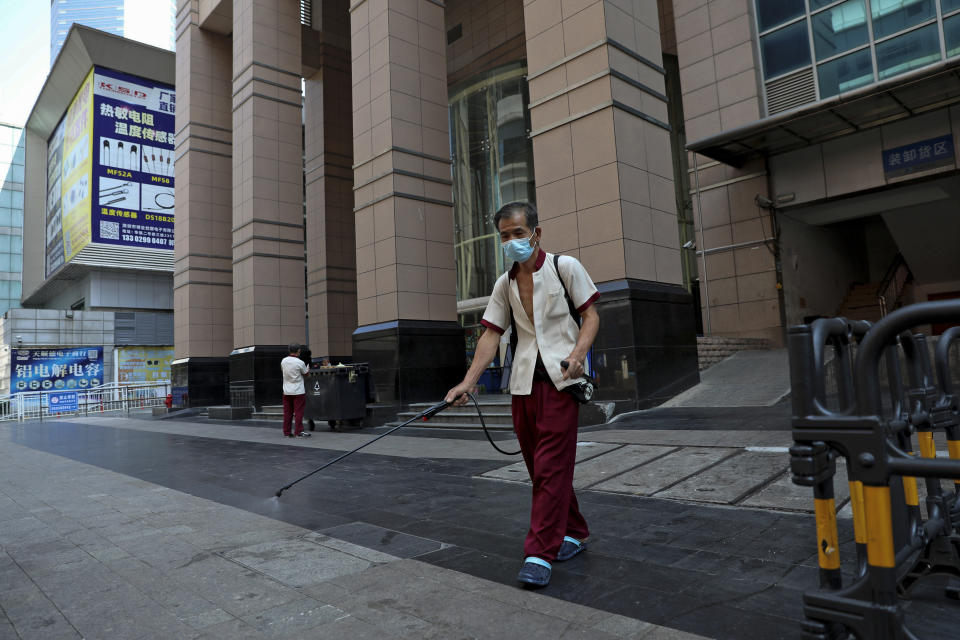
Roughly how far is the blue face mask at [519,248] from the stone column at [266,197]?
16.8 metres

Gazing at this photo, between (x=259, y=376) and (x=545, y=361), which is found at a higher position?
(x=259, y=376)

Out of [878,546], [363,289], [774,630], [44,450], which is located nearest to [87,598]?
[774,630]

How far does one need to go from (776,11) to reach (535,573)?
746 inches

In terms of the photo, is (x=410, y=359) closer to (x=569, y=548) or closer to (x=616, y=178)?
(x=616, y=178)

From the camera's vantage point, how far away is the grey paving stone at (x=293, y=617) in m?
2.57

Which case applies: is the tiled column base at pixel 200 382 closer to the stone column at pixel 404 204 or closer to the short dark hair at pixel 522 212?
the stone column at pixel 404 204

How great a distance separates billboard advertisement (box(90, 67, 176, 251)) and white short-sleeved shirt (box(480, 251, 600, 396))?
4530cm

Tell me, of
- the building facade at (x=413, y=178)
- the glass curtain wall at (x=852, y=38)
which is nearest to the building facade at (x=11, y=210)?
the building facade at (x=413, y=178)

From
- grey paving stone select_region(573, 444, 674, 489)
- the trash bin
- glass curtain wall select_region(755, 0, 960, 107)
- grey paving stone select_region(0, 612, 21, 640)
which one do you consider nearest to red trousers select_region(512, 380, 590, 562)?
grey paving stone select_region(573, 444, 674, 489)

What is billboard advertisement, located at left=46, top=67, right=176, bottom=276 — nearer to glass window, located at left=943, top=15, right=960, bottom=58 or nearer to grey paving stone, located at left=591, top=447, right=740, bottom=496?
glass window, located at left=943, top=15, right=960, bottom=58

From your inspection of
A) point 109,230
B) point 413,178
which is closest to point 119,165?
point 109,230

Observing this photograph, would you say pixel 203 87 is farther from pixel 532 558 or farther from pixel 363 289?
pixel 532 558

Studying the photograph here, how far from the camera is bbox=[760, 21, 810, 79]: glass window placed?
16.5 m

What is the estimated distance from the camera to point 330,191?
25.9 meters
